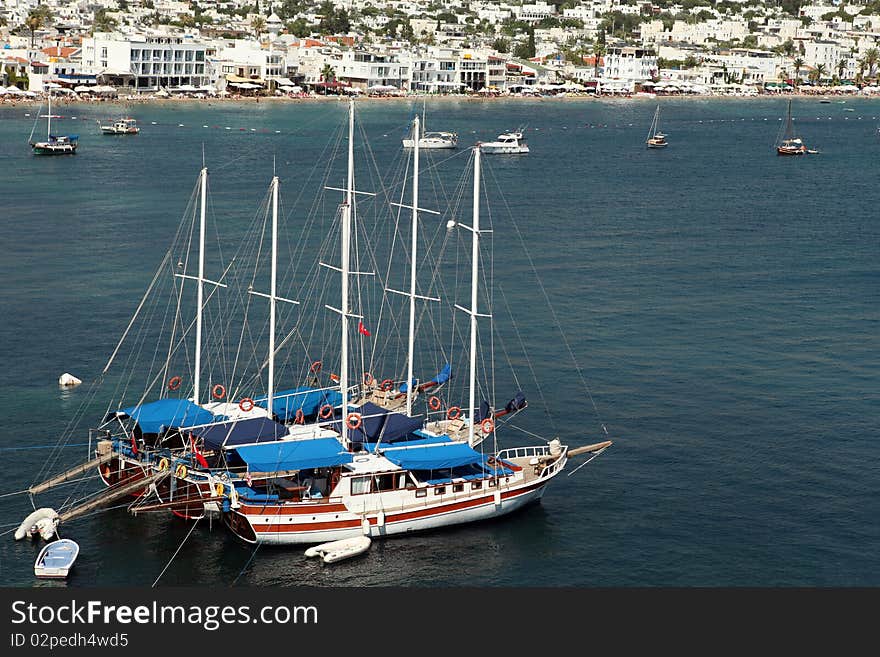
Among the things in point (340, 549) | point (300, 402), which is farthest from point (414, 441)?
point (340, 549)

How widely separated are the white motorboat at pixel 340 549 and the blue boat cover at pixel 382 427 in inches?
122

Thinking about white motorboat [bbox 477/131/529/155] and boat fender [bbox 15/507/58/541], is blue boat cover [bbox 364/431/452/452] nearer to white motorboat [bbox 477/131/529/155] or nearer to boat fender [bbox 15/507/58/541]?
boat fender [bbox 15/507/58/541]

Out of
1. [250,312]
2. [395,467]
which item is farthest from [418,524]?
[250,312]

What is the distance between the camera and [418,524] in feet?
102

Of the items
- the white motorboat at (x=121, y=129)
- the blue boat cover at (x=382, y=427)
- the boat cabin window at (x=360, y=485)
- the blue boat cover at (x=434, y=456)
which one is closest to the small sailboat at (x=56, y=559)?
the boat cabin window at (x=360, y=485)

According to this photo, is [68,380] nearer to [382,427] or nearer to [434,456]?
[382,427]

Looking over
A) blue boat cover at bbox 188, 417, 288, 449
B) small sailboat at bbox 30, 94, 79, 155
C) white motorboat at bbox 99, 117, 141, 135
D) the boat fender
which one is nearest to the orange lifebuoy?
blue boat cover at bbox 188, 417, 288, 449

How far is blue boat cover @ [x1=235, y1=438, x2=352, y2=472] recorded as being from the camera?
30344mm

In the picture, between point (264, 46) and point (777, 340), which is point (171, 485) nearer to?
point (777, 340)

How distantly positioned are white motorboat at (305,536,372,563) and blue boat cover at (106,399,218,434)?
506cm

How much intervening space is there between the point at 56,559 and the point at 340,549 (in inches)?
231

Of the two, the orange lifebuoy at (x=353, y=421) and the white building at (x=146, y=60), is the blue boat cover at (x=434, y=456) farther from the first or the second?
the white building at (x=146, y=60)

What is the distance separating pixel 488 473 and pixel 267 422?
17.4 ft

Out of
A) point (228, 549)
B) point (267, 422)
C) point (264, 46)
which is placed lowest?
point (228, 549)
